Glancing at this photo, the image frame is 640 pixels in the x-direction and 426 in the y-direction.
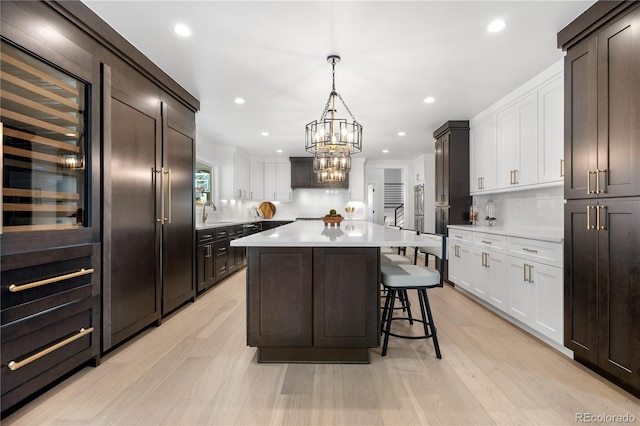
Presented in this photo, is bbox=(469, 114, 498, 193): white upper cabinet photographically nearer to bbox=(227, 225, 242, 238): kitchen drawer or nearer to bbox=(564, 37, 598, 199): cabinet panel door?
bbox=(564, 37, 598, 199): cabinet panel door

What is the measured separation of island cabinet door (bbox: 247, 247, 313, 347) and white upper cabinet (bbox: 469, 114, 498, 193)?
9.94 ft

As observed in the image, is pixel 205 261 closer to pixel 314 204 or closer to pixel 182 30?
pixel 182 30

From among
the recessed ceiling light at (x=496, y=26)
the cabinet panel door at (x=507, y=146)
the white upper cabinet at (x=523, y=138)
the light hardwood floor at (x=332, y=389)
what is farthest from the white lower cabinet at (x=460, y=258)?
the recessed ceiling light at (x=496, y=26)

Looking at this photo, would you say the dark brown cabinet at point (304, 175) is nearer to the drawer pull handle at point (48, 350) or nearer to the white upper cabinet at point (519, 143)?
the white upper cabinet at point (519, 143)

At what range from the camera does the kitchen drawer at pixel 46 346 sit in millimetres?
1663

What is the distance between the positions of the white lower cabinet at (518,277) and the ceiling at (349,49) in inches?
66.2

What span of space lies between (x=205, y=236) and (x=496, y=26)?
3824mm

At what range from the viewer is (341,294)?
7.47 feet

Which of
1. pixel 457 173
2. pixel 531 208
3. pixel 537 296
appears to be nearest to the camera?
pixel 537 296

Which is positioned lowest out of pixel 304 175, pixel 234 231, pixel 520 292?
pixel 520 292

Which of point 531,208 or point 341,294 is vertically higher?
point 531,208

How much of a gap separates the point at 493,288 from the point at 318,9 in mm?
3204

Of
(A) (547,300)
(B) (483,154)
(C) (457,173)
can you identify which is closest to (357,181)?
(C) (457,173)

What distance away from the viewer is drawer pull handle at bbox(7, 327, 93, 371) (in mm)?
1665
